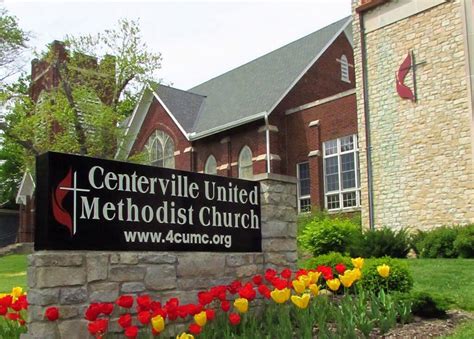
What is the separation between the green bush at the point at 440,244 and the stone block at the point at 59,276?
464 inches

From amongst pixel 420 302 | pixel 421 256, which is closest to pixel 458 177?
pixel 421 256

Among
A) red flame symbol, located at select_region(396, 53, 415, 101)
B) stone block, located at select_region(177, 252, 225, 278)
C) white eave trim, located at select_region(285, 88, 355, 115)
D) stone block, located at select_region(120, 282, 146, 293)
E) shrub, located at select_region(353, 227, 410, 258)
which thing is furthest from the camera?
white eave trim, located at select_region(285, 88, 355, 115)

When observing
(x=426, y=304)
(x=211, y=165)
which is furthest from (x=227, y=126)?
(x=426, y=304)

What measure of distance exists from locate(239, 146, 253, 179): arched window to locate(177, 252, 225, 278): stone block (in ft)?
66.7

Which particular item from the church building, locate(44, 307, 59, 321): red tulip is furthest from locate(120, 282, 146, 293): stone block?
the church building

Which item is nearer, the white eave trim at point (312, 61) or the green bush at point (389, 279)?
the green bush at point (389, 279)

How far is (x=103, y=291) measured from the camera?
224 inches

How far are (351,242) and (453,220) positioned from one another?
335 centimetres

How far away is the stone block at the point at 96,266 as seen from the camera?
5617 millimetres

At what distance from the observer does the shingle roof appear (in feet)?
89.6

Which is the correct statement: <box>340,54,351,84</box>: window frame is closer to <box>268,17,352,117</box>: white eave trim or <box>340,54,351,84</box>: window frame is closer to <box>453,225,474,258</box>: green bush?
<box>268,17,352,117</box>: white eave trim

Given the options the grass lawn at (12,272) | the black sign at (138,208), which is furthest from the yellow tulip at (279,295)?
the grass lawn at (12,272)

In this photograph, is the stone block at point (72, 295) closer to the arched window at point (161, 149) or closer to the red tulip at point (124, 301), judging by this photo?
the red tulip at point (124, 301)

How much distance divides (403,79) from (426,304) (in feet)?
44.5
